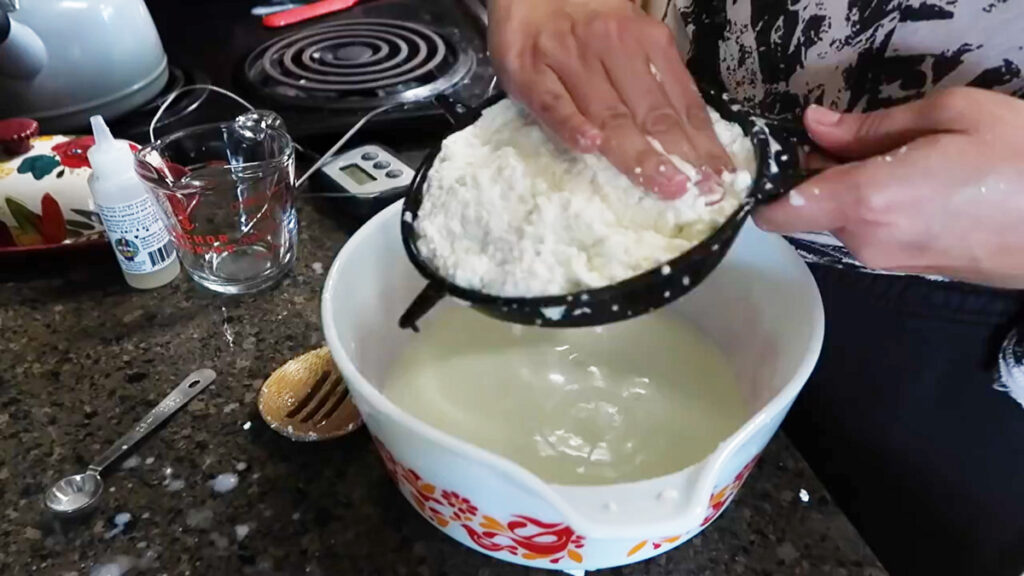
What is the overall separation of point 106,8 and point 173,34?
0.99ft

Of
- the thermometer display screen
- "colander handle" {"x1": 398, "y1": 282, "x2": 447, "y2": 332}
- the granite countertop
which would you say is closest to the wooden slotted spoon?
the granite countertop

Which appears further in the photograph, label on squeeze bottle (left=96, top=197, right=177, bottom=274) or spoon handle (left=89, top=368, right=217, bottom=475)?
label on squeeze bottle (left=96, top=197, right=177, bottom=274)

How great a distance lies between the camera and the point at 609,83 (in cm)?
62

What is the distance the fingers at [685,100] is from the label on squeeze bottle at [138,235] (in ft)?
1.48

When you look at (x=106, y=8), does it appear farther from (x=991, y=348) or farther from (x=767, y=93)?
(x=991, y=348)

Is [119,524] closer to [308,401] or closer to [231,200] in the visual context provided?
[308,401]

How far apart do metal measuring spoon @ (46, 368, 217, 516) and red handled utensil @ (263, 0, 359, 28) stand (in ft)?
2.34

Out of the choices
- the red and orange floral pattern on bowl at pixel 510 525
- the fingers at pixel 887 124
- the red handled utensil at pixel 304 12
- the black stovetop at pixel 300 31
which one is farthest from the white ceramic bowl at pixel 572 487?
the red handled utensil at pixel 304 12

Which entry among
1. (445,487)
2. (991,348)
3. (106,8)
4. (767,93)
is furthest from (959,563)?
(106,8)

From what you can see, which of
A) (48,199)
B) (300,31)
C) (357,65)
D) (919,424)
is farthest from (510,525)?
(300,31)

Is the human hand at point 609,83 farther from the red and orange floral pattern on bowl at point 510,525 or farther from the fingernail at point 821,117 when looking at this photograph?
the red and orange floral pattern on bowl at point 510,525

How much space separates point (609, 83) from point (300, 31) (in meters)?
0.76

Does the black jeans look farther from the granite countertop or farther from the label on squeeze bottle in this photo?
the label on squeeze bottle

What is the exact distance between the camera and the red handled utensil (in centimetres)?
126
